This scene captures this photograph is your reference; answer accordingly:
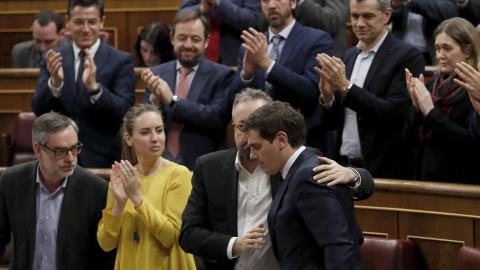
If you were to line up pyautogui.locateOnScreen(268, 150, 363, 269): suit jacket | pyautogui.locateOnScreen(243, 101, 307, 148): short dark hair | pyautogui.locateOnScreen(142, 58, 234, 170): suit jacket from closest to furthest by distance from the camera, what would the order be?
pyautogui.locateOnScreen(268, 150, 363, 269): suit jacket < pyautogui.locateOnScreen(243, 101, 307, 148): short dark hair < pyautogui.locateOnScreen(142, 58, 234, 170): suit jacket

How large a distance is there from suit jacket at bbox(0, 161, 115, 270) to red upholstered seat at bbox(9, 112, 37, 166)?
5.20 ft

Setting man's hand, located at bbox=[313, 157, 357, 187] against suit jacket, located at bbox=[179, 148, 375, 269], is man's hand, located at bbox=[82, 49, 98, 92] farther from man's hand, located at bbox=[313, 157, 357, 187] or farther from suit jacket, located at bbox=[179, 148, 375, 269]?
man's hand, located at bbox=[313, 157, 357, 187]

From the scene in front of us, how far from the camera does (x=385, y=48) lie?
3.23 m

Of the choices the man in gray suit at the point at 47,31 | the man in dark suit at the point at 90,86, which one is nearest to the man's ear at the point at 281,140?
the man in dark suit at the point at 90,86

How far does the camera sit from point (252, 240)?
2207mm

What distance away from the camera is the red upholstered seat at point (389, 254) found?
2.73m

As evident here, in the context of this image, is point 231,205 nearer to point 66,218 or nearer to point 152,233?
point 152,233

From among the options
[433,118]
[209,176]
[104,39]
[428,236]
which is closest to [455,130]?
[433,118]

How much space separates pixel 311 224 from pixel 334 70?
51.7 inches

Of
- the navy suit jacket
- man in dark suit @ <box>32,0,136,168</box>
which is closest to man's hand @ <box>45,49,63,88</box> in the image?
man in dark suit @ <box>32,0,136,168</box>

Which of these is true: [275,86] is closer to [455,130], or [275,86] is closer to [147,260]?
[455,130]

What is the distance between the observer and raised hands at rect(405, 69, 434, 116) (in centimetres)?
294

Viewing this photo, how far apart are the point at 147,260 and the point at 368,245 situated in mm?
798

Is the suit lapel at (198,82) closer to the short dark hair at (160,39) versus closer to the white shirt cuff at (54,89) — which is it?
the white shirt cuff at (54,89)
